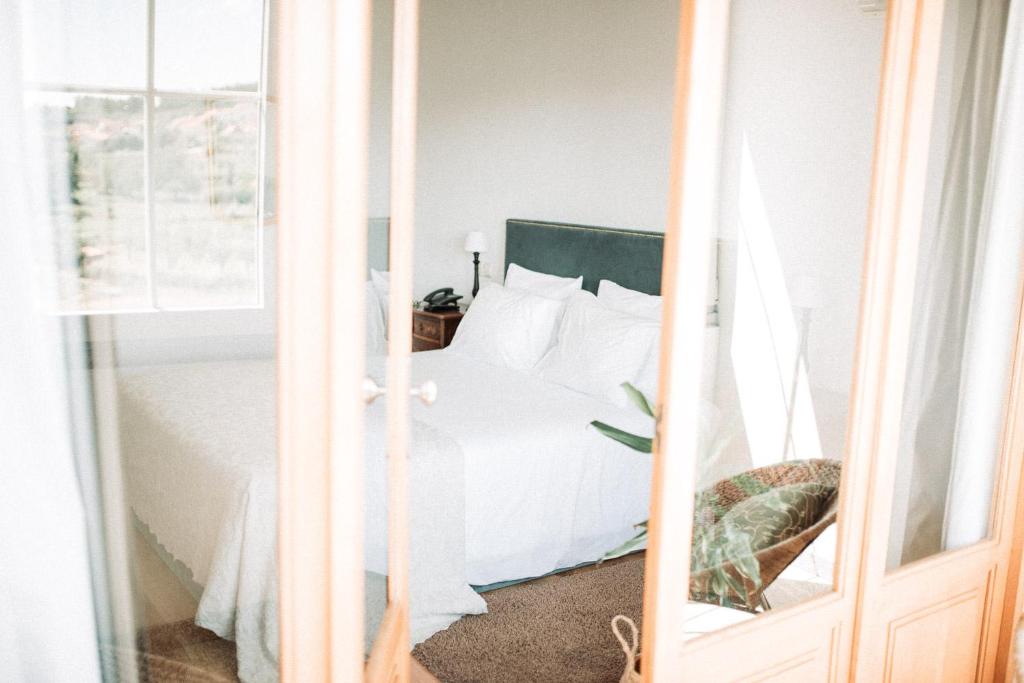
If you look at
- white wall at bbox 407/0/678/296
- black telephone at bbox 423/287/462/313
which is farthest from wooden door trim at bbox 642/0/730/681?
black telephone at bbox 423/287/462/313

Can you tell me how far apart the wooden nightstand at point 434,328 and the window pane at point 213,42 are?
164 inches

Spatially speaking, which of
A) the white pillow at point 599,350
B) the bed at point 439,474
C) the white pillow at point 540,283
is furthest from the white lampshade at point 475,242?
the white pillow at point 599,350

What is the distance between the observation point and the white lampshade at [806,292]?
1.99 metres

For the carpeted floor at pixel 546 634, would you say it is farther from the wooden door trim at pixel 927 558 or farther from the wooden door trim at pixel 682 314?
the wooden door trim at pixel 682 314

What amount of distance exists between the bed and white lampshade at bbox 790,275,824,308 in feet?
1.13

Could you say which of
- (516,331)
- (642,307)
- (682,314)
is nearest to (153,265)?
(682,314)

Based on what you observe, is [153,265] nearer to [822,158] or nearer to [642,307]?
[822,158]

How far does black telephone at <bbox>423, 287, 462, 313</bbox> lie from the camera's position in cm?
568

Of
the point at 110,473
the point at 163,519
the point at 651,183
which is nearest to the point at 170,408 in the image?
the point at 110,473

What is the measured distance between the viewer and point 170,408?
1314mm

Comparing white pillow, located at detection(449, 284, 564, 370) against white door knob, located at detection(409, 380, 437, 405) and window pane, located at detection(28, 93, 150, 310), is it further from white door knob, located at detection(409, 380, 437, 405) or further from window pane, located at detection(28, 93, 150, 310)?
window pane, located at detection(28, 93, 150, 310)

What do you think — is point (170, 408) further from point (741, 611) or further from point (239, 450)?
point (741, 611)

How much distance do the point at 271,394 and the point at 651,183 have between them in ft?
11.2

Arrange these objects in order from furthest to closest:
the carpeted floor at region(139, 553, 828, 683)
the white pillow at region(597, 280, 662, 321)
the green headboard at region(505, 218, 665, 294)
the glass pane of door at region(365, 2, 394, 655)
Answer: the green headboard at region(505, 218, 665, 294) < the white pillow at region(597, 280, 662, 321) < the carpeted floor at region(139, 553, 828, 683) < the glass pane of door at region(365, 2, 394, 655)
